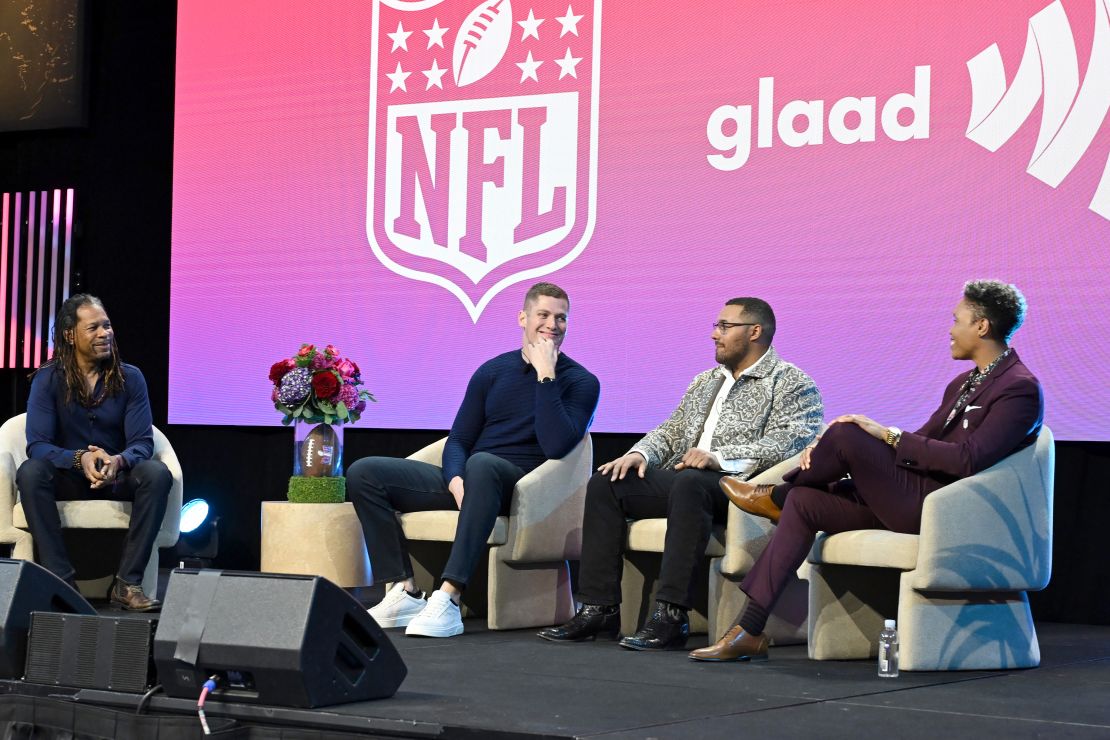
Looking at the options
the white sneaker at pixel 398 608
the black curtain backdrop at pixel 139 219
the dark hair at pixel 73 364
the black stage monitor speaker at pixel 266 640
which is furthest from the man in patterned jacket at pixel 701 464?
the black curtain backdrop at pixel 139 219

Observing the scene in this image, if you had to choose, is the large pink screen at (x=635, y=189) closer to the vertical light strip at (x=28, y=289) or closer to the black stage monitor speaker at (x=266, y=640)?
the vertical light strip at (x=28, y=289)

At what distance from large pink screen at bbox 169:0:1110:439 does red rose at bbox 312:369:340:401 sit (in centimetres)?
73

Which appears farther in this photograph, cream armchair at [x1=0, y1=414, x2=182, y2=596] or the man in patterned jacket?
cream armchair at [x1=0, y1=414, x2=182, y2=596]

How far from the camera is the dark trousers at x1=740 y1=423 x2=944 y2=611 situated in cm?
374

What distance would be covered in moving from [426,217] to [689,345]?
129cm

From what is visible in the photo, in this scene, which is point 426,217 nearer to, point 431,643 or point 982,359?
point 431,643

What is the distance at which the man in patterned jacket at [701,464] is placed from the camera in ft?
13.2

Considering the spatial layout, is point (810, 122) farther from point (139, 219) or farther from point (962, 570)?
point (139, 219)

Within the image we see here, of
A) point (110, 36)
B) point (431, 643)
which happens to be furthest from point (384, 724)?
point (110, 36)

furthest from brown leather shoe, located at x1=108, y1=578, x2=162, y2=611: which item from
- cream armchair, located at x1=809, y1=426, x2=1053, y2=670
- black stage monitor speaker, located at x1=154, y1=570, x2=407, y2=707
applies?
cream armchair, located at x1=809, y1=426, x2=1053, y2=670

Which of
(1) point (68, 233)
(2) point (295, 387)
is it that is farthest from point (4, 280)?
(2) point (295, 387)

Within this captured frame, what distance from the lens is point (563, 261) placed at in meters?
5.68

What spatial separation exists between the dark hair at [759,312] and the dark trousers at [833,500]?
61cm

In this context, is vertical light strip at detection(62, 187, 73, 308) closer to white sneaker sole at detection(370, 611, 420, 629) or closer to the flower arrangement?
the flower arrangement
